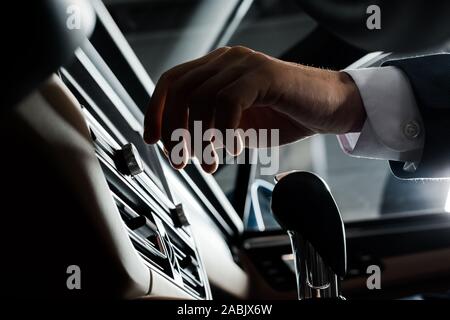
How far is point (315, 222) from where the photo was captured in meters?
0.60

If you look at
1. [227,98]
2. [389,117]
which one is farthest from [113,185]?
[389,117]

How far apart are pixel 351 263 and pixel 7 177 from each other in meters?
1.93

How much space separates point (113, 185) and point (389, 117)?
420 mm

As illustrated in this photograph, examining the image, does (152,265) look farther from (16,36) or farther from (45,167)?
(16,36)

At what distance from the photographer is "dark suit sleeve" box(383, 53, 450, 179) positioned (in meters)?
0.80

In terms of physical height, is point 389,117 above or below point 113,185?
above

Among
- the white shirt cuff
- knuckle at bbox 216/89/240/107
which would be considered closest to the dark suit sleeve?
the white shirt cuff

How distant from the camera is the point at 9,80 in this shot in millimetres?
294

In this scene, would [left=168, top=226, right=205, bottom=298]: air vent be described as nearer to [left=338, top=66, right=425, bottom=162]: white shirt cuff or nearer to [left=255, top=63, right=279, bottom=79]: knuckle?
[left=338, top=66, right=425, bottom=162]: white shirt cuff

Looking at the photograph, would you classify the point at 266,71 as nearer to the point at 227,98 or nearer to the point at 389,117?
the point at 227,98

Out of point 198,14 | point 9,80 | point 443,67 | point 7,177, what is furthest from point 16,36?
point 198,14

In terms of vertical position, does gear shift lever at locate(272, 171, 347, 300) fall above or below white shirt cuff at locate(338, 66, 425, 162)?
below

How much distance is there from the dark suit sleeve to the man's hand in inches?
6.5

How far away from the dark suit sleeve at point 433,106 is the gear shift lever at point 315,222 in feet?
0.91
